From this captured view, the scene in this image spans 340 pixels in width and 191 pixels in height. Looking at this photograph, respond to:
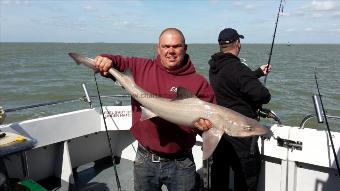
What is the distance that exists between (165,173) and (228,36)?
2046 mm

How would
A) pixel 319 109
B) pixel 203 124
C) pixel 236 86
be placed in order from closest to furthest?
pixel 203 124 → pixel 319 109 → pixel 236 86

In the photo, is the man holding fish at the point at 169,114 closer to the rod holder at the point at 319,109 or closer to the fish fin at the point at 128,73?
the fish fin at the point at 128,73

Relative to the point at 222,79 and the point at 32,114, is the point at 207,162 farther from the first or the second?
the point at 32,114

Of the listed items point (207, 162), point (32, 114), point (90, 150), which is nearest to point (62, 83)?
point (32, 114)

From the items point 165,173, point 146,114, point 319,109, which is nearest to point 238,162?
point 319,109

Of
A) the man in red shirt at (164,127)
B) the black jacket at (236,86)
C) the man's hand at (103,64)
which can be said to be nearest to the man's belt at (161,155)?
the man in red shirt at (164,127)

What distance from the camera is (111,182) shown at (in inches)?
257

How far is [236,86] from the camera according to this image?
4.67 meters

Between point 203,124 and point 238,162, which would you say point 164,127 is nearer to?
point 203,124

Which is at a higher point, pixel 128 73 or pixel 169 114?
pixel 128 73

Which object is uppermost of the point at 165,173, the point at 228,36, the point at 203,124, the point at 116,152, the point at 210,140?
the point at 228,36

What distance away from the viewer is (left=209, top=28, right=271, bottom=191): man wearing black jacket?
15.1 feet

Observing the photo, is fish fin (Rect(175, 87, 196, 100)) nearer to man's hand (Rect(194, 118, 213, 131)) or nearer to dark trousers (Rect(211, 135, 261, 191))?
man's hand (Rect(194, 118, 213, 131))

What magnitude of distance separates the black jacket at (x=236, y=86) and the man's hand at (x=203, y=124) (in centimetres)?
114
